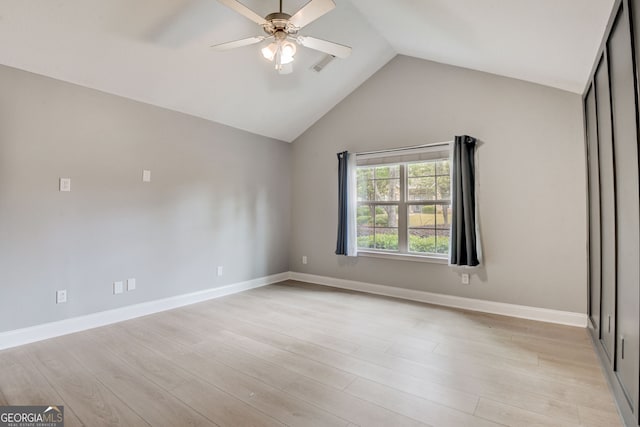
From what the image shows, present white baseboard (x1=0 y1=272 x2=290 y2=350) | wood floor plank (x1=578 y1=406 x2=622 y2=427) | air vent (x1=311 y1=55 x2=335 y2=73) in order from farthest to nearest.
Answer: air vent (x1=311 y1=55 x2=335 y2=73) → white baseboard (x1=0 y1=272 x2=290 y2=350) → wood floor plank (x1=578 y1=406 x2=622 y2=427)

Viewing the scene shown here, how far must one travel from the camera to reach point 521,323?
10.7 feet

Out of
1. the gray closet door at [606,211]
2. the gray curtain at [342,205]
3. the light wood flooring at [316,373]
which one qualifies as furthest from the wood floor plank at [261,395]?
the gray curtain at [342,205]

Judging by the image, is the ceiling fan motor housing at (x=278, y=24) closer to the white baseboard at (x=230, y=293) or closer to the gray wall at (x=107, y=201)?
the gray wall at (x=107, y=201)

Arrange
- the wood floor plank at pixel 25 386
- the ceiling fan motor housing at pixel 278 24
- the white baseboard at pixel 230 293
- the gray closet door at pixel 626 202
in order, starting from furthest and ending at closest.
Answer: the white baseboard at pixel 230 293
the ceiling fan motor housing at pixel 278 24
the wood floor plank at pixel 25 386
the gray closet door at pixel 626 202

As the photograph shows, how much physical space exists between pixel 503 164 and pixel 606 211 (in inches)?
56.4

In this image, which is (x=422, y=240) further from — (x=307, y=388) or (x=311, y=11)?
(x=311, y=11)

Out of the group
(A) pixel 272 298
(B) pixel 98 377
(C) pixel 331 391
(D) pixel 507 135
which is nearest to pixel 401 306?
(A) pixel 272 298

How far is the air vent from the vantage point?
149 inches

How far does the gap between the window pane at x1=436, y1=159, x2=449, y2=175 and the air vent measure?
6.38 ft

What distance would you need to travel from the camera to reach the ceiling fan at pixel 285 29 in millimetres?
2080

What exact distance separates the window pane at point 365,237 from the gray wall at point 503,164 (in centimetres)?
23

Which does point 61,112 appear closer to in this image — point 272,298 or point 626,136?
point 272,298

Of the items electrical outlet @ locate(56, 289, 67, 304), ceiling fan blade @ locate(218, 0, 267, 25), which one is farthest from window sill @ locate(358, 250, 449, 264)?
electrical outlet @ locate(56, 289, 67, 304)

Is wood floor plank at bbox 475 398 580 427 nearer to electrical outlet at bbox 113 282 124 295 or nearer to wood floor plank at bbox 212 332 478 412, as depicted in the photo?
wood floor plank at bbox 212 332 478 412
